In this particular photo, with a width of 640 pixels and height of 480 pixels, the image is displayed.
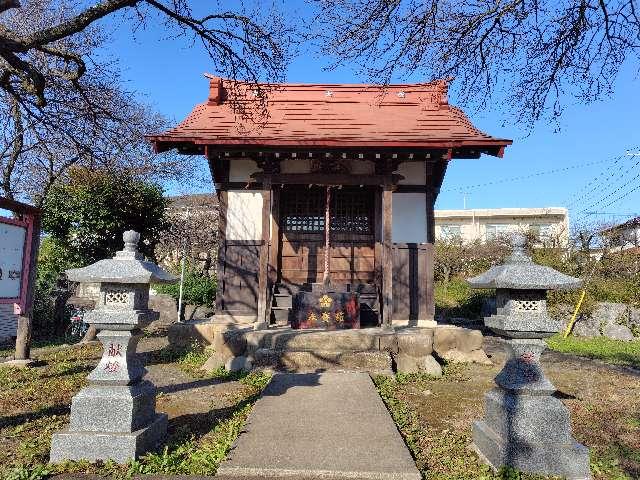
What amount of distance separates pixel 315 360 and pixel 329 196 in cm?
332

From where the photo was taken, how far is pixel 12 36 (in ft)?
15.0

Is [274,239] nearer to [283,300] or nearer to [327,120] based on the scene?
[283,300]

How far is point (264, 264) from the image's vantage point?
8094 millimetres

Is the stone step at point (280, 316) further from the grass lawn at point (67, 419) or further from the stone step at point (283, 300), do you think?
the grass lawn at point (67, 419)

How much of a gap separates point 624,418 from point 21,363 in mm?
8686

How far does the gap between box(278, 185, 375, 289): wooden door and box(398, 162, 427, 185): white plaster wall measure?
2.65ft

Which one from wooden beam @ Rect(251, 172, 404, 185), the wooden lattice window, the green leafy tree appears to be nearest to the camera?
wooden beam @ Rect(251, 172, 404, 185)

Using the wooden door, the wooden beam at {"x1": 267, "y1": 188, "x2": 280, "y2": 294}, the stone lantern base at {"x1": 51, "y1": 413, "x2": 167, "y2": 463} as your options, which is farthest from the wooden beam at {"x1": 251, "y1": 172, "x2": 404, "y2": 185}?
the stone lantern base at {"x1": 51, "y1": 413, "x2": 167, "y2": 463}

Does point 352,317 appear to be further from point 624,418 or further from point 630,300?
point 630,300

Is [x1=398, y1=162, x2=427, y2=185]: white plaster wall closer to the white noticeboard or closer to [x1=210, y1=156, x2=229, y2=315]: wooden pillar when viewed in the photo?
[x1=210, y1=156, x2=229, y2=315]: wooden pillar

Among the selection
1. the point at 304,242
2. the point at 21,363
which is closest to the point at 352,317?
the point at 304,242

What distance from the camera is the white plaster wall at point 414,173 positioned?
9133 mm

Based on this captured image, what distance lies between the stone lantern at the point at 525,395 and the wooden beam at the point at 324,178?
4.61 m

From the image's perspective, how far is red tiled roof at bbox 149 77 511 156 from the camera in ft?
25.7
